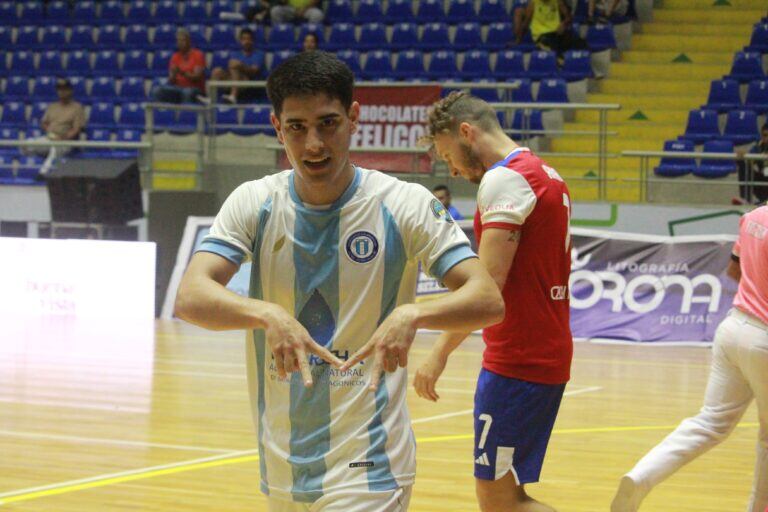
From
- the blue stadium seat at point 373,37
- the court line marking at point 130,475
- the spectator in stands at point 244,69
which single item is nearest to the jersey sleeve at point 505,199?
the court line marking at point 130,475

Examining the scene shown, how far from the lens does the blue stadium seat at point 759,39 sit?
593 inches

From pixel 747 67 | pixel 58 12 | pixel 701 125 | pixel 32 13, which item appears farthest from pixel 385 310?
pixel 32 13

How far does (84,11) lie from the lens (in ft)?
64.8

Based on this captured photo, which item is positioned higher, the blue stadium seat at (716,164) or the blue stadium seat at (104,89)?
the blue stadium seat at (104,89)

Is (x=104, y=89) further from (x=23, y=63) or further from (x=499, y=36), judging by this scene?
(x=499, y=36)

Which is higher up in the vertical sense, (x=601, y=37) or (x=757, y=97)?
(x=601, y=37)

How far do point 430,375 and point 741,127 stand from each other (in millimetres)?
11175

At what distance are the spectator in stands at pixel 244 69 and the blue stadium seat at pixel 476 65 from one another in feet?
9.02

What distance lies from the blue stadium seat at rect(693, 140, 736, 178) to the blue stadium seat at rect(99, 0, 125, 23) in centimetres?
998

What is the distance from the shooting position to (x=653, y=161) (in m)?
14.3

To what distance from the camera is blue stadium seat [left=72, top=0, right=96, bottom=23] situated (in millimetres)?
19703

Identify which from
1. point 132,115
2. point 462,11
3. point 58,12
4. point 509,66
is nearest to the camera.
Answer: point 509,66

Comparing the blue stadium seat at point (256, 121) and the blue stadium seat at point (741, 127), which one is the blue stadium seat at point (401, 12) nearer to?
the blue stadium seat at point (256, 121)

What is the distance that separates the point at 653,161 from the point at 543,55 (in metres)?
2.22
